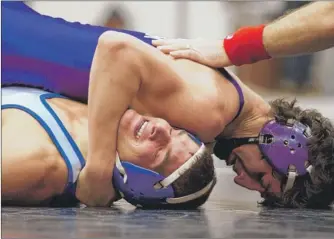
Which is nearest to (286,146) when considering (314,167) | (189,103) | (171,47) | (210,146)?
(314,167)

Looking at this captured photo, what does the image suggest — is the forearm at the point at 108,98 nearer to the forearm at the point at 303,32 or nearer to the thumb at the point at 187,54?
the thumb at the point at 187,54

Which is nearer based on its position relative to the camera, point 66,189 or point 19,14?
point 66,189

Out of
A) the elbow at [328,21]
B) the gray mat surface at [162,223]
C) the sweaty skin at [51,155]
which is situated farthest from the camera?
the elbow at [328,21]

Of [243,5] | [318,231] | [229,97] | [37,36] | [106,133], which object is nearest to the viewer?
[318,231]

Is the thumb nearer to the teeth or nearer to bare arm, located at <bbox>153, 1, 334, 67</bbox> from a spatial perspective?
bare arm, located at <bbox>153, 1, 334, 67</bbox>

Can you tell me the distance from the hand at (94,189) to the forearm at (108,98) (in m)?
0.02

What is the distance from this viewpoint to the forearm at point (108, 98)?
7.03ft

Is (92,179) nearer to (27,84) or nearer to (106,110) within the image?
(106,110)

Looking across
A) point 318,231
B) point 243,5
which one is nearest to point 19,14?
point 318,231

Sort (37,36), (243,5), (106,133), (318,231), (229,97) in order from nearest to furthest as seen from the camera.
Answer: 1. (318,231)
2. (106,133)
3. (229,97)
4. (37,36)
5. (243,5)

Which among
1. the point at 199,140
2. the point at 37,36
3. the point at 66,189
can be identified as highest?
the point at 37,36

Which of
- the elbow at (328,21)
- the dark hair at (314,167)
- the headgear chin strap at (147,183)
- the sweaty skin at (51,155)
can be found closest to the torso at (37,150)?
the sweaty skin at (51,155)

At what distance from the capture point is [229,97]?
2.31 metres

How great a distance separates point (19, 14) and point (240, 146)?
0.75 m
